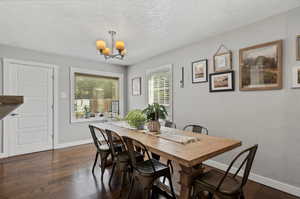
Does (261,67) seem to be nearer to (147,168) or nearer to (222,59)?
(222,59)

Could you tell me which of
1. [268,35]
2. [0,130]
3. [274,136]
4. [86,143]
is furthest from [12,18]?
[274,136]

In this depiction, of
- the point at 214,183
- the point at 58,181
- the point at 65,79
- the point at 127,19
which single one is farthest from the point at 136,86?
the point at 214,183

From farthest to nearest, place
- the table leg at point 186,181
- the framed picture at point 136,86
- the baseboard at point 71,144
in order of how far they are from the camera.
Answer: the framed picture at point 136,86 → the baseboard at point 71,144 → the table leg at point 186,181

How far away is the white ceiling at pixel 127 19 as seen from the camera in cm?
188

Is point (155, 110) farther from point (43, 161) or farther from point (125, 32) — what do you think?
point (43, 161)

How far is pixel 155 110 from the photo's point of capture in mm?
2176

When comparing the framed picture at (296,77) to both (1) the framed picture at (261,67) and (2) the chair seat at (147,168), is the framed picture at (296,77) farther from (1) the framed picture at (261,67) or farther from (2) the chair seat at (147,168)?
(2) the chair seat at (147,168)

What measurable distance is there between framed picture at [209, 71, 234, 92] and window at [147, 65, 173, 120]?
3.56 ft

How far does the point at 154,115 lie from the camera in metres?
2.21

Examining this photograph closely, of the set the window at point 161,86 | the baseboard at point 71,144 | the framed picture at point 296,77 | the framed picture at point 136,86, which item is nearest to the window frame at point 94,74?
the framed picture at point 136,86

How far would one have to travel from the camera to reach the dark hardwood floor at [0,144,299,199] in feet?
6.43

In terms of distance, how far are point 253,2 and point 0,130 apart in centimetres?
507

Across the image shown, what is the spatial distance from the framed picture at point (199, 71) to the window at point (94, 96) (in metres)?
2.76

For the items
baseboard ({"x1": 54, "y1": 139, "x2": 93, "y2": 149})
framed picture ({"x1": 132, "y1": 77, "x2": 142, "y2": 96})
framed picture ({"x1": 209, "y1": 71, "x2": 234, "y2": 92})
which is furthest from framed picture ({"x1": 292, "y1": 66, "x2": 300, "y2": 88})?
baseboard ({"x1": 54, "y1": 139, "x2": 93, "y2": 149})
